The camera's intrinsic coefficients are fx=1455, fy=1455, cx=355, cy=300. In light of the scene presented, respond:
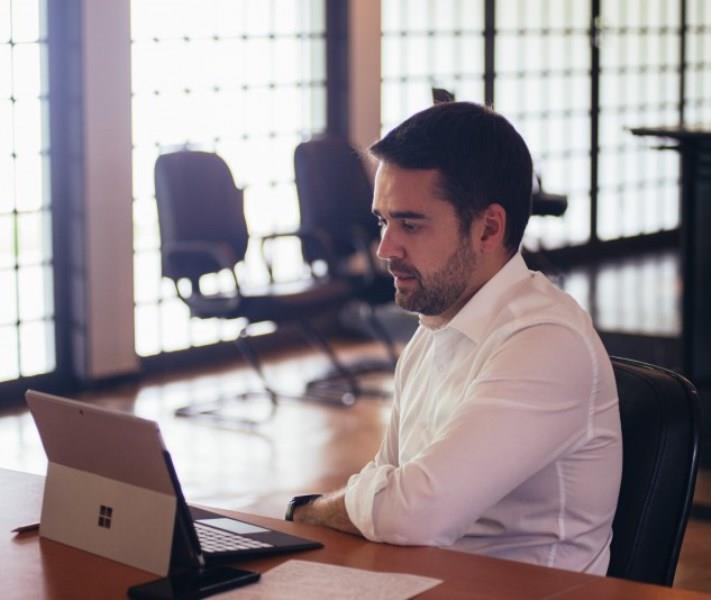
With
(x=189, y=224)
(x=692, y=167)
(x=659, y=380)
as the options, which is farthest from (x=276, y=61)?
(x=659, y=380)

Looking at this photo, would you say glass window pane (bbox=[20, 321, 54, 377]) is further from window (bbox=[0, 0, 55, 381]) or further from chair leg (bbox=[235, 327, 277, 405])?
chair leg (bbox=[235, 327, 277, 405])

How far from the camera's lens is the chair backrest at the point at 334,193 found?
6871 millimetres

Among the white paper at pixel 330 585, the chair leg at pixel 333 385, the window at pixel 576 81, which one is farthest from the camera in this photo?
the window at pixel 576 81

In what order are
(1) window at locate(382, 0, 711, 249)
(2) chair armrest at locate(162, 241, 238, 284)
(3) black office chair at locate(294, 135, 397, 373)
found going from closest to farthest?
1. (2) chair armrest at locate(162, 241, 238, 284)
2. (3) black office chair at locate(294, 135, 397, 373)
3. (1) window at locate(382, 0, 711, 249)

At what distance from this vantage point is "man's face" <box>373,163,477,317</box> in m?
2.27

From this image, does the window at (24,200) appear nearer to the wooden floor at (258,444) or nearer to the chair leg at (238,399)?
the wooden floor at (258,444)

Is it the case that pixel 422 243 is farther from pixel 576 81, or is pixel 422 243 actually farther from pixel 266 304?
pixel 576 81

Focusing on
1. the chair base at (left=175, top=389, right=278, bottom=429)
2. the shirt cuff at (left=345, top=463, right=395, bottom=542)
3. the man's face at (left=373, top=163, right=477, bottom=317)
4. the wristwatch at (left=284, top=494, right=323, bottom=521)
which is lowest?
the chair base at (left=175, top=389, right=278, bottom=429)

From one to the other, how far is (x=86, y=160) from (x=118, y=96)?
34cm

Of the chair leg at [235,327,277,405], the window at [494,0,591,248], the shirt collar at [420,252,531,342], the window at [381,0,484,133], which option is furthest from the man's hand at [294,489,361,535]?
→ the window at [494,0,591,248]

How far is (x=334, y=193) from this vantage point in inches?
274

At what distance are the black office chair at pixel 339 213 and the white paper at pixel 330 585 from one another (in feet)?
15.8

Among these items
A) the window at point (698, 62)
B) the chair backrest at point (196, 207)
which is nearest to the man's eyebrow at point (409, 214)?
the chair backrest at point (196, 207)

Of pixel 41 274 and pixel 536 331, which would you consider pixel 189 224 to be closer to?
pixel 41 274
